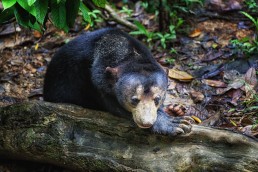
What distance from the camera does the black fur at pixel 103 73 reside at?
4.99 meters

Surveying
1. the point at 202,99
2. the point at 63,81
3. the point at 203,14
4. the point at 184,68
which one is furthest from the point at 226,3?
the point at 63,81

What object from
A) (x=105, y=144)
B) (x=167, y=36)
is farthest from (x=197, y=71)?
(x=105, y=144)

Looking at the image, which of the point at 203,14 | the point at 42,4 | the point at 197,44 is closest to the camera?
the point at 42,4

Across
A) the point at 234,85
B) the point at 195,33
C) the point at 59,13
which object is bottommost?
the point at 234,85

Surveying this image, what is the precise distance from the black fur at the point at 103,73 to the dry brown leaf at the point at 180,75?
1345 mm

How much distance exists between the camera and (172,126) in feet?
15.4

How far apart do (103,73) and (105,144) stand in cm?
94

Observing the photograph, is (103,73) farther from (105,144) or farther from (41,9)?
(41,9)

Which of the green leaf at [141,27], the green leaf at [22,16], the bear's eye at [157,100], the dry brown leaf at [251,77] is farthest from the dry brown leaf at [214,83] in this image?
the green leaf at [22,16]

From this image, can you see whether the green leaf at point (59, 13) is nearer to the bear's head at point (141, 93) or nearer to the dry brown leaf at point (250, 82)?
the bear's head at point (141, 93)

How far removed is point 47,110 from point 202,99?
2.35m

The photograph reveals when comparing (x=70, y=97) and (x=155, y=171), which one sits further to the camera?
(x=70, y=97)

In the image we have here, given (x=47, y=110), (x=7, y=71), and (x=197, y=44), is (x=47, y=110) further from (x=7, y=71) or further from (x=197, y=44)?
(x=197, y=44)

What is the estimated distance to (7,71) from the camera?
771 cm
